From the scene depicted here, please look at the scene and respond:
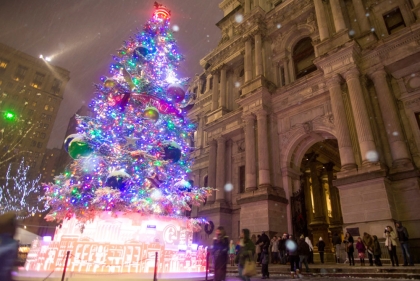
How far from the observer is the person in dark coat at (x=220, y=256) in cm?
629

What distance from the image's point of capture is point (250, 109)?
743 inches

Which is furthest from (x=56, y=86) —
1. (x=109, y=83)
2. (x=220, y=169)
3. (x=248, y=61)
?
(x=109, y=83)

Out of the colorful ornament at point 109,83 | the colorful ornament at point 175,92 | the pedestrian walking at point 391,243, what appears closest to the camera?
the pedestrian walking at point 391,243

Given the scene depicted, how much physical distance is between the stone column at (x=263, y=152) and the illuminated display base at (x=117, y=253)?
25.9 ft

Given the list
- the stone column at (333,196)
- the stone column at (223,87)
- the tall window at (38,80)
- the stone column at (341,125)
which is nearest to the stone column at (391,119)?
the stone column at (341,125)

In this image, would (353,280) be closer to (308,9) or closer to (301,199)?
(301,199)

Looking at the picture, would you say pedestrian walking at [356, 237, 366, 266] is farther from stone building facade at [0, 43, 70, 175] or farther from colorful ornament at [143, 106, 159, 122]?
stone building facade at [0, 43, 70, 175]

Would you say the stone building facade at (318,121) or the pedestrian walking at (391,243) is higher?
the stone building facade at (318,121)

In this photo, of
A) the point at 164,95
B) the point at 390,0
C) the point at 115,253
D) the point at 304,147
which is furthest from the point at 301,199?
A: the point at 390,0

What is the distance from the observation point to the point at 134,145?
33.6 feet

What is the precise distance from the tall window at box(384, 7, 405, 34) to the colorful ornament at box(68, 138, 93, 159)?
61.8 ft

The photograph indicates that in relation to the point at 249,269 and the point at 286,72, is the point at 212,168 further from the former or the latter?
the point at 249,269

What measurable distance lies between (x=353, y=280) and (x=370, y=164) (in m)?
6.21

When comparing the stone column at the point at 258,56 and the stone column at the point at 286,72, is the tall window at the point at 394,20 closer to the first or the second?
the stone column at the point at 286,72
